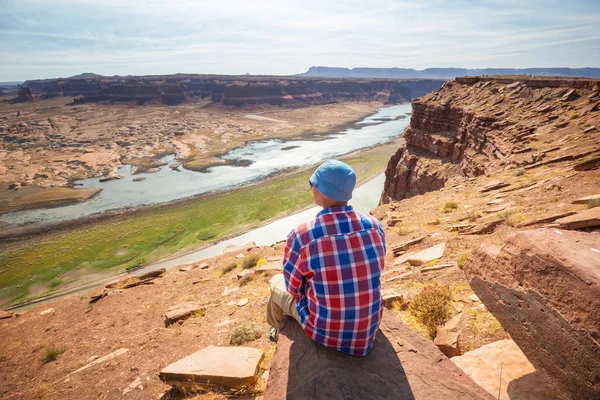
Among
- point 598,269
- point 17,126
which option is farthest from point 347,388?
point 17,126

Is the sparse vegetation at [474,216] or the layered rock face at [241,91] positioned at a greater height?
the layered rock face at [241,91]

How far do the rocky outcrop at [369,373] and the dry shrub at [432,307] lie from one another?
1.30 m

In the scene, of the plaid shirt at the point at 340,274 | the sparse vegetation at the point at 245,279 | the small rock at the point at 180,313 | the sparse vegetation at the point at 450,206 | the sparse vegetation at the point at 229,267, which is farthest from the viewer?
the sparse vegetation at the point at 450,206

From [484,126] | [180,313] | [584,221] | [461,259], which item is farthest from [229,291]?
[484,126]

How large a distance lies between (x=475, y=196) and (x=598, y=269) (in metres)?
10.2

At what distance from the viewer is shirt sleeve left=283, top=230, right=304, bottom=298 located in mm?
2916

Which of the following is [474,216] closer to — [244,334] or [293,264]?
[244,334]

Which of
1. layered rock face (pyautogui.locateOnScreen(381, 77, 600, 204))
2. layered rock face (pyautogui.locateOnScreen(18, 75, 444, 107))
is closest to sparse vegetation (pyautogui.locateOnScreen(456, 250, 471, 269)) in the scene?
layered rock face (pyautogui.locateOnScreen(381, 77, 600, 204))

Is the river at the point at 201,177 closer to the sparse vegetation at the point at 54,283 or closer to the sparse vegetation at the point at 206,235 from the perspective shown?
the sparse vegetation at the point at 206,235

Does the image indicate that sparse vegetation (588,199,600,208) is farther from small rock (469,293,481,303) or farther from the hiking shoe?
the hiking shoe

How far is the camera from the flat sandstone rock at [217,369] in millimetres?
3699

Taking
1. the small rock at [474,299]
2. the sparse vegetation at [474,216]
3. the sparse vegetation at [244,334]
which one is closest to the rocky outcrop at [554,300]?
the small rock at [474,299]

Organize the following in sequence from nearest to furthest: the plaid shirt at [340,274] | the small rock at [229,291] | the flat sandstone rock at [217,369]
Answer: the plaid shirt at [340,274] < the flat sandstone rock at [217,369] < the small rock at [229,291]

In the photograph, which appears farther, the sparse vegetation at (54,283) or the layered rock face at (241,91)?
the layered rock face at (241,91)
